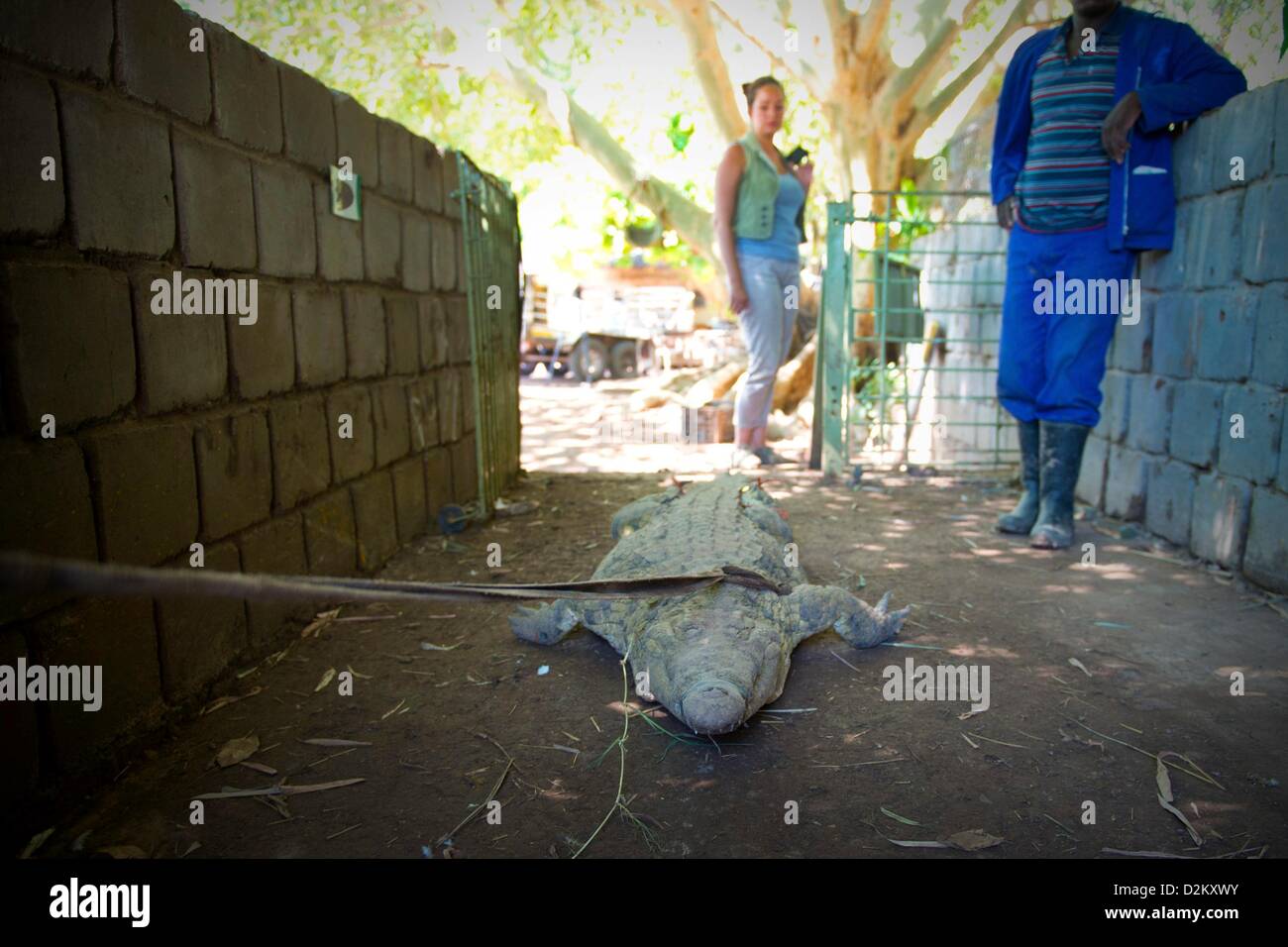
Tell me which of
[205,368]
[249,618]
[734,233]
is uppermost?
[734,233]

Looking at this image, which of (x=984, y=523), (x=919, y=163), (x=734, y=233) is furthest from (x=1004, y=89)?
(x=919, y=163)

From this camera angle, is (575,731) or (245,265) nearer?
(575,731)

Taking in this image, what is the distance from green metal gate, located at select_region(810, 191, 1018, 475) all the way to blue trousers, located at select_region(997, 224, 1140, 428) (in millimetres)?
1124

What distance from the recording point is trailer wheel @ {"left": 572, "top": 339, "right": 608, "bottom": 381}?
17.2m

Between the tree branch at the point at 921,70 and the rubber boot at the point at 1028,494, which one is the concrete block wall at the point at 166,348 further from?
the tree branch at the point at 921,70

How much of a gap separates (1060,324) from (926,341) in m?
1.88

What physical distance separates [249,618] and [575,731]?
139 centimetres

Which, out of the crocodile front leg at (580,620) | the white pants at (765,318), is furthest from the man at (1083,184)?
the crocodile front leg at (580,620)

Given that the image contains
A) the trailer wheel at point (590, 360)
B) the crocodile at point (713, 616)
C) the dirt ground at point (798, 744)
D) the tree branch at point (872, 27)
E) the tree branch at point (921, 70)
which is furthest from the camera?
the trailer wheel at point (590, 360)

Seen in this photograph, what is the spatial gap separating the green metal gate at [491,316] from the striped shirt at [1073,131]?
332 centimetres

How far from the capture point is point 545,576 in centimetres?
418

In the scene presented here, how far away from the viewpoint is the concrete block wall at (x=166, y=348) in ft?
6.79
